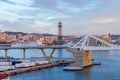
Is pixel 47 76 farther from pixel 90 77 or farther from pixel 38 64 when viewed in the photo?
pixel 38 64

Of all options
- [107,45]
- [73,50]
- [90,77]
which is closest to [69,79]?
[90,77]

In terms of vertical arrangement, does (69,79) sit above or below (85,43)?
below

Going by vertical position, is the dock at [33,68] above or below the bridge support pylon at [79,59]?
below

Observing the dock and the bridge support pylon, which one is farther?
the bridge support pylon

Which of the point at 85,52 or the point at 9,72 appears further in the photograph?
the point at 85,52

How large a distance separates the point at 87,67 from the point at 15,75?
1072cm

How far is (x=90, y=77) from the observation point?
29.9m

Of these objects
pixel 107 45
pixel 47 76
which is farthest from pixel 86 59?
pixel 47 76

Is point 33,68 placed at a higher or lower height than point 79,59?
lower

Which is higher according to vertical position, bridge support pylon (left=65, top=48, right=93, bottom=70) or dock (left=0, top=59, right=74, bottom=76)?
bridge support pylon (left=65, top=48, right=93, bottom=70)

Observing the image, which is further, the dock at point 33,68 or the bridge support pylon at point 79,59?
the bridge support pylon at point 79,59

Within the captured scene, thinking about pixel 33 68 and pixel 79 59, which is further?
pixel 79 59

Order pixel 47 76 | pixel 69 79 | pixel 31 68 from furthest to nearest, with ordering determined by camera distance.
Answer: pixel 31 68
pixel 47 76
pixel 69 79

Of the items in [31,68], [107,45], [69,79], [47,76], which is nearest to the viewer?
[69,79]
